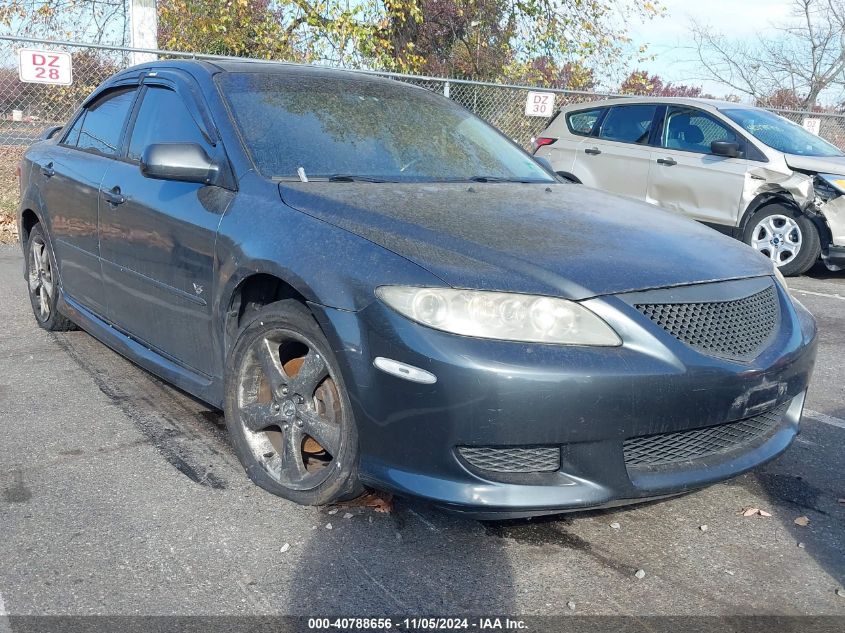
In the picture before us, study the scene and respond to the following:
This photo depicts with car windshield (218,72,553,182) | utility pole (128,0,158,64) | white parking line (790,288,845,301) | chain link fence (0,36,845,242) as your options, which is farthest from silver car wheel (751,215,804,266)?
utility pole (128,0,158,64)

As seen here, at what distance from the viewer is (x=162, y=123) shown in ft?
13.4

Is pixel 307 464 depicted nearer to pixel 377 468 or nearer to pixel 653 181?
pixel 377 468

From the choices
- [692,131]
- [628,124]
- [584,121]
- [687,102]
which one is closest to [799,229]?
[692,131]

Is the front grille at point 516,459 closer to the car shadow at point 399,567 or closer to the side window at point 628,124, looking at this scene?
the car shadow at point 399,567

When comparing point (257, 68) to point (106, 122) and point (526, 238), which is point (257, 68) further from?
point (526, 238)

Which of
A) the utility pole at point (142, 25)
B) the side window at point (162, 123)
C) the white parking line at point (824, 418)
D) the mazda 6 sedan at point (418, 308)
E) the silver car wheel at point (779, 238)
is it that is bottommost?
the white parking line at point (824, 418)

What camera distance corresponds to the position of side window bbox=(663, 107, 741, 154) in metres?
8.90

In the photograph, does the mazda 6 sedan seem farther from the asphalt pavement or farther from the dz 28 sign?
the dz 28 sign

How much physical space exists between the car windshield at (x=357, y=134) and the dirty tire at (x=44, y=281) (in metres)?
2.00

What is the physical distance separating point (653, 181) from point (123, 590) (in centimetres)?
773

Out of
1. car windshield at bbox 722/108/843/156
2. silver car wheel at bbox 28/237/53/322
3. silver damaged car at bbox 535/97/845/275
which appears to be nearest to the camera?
silver car wheel at bbox 28/237/53/322

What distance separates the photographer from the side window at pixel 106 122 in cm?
447

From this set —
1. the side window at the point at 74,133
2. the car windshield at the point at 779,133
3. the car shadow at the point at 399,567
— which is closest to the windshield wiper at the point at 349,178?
the car shadow at the point at 399,567

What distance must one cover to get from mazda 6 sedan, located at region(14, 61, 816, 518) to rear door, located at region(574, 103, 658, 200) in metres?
5.41
